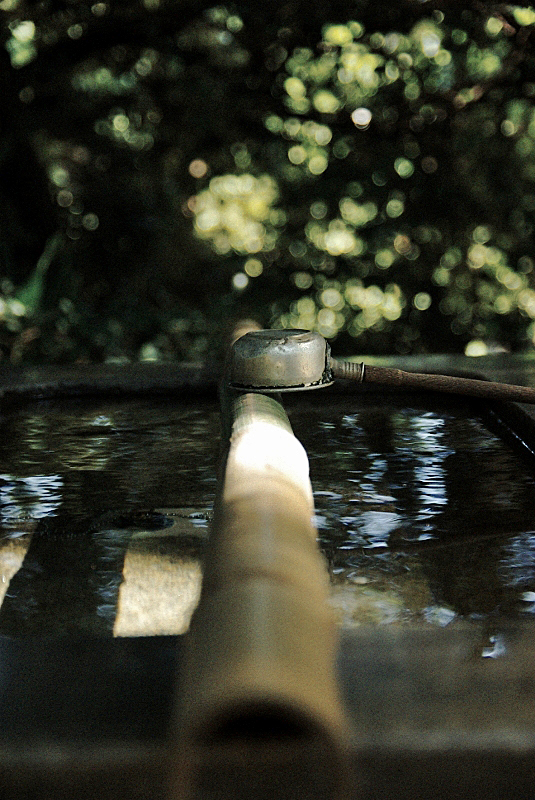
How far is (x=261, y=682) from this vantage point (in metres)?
0.46

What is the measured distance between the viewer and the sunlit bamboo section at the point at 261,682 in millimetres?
465

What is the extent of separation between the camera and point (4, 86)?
4805 mm

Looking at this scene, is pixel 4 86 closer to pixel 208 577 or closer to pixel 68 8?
pixel 68 8

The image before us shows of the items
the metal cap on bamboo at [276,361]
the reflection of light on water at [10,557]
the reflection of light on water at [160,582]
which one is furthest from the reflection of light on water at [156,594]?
the metal cap on bamboo at [276,361]

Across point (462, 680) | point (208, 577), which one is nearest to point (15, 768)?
point (208, 577)

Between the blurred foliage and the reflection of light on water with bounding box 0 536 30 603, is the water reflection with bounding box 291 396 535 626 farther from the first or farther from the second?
the blurred foliage

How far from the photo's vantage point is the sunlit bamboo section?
0.46 meters

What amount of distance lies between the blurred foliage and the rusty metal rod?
3.53 m

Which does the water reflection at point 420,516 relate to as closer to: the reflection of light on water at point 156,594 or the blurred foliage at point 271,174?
the reflection of light on water at point 156,594

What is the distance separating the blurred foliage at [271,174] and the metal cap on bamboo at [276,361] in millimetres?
3566

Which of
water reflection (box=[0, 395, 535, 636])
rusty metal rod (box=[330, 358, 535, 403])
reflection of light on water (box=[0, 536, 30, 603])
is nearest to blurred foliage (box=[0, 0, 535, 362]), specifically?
water reflection (box=[0, 395, 535, 636])

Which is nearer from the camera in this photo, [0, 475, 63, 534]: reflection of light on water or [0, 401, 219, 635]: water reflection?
[0, 401, 219, 635]: water reflection

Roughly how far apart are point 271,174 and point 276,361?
4275mm

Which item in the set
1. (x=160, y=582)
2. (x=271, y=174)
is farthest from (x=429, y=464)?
(x=271, y=174)
